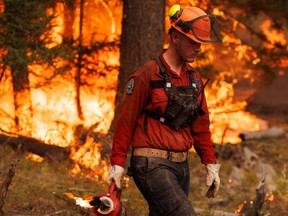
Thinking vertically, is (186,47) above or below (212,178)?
above

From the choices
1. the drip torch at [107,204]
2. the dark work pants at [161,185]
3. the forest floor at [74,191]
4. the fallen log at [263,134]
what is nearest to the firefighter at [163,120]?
the dark work pants at [161,185]

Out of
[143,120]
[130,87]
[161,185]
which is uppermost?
[130,87]

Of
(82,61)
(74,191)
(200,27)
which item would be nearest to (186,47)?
(200,27)

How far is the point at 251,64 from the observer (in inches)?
588

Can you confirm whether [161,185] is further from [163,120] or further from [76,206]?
[76,206]

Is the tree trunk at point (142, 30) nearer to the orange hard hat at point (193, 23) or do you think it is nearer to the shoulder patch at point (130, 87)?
the orange hard hat at point (193, 23)

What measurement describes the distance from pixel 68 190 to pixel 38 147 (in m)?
1.95

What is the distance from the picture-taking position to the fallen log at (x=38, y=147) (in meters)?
10.6

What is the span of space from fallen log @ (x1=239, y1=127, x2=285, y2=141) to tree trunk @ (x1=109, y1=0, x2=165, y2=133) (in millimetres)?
5335

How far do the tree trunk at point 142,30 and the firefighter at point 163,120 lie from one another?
535cm

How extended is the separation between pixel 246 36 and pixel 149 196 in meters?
16.5

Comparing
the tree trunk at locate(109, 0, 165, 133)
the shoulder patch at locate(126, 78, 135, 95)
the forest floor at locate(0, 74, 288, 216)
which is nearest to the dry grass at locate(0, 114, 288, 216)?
the forest floor at locate(0, 74, 288, 216)

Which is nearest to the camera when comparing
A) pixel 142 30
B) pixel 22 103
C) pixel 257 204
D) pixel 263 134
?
pixel 257 204

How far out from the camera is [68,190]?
8.97 m
